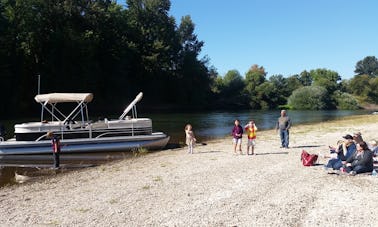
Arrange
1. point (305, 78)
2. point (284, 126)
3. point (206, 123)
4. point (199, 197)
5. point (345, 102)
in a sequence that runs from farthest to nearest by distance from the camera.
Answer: point (305, 78) → point (345, 102) → point (206, 123) → point (284, 126) → point (199, 197)

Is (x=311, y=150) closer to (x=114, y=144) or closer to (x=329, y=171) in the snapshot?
(x=329, y=171)

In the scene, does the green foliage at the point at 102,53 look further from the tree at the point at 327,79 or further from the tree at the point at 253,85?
the tree at the point at 327,79

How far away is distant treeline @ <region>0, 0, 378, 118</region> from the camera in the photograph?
6594 cm

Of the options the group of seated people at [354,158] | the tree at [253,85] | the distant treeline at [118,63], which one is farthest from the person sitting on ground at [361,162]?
the tree at [253,85]

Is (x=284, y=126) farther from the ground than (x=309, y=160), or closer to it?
farther from the ground

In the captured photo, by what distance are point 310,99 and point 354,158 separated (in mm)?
104918

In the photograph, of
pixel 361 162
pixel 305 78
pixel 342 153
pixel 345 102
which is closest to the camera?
pixel 361 162

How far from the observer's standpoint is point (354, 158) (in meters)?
13.8

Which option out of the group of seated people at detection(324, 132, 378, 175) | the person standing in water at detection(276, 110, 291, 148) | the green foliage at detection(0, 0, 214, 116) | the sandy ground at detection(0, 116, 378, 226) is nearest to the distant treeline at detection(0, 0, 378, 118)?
the green foliage at detection(0, 0, 214, 116)

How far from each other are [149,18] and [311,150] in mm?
85573

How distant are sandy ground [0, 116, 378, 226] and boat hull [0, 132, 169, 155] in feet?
20.5

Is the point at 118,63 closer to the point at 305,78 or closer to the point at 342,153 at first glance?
the point at 342,153

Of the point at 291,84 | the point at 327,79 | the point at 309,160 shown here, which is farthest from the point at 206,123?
the point at 327,79

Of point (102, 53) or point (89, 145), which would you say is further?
point (102, 53)
